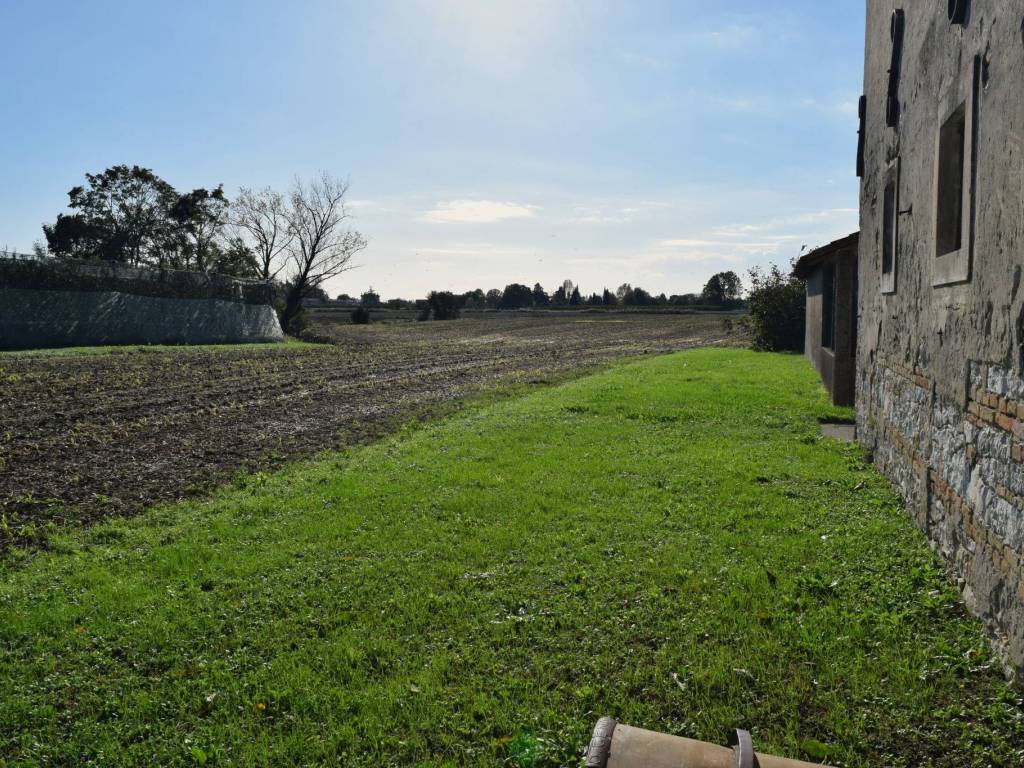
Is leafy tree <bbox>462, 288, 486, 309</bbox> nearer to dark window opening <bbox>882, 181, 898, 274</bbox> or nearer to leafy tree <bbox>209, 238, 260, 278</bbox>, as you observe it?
leafy tree <bbox>209, 238, 260, 278</bbox>

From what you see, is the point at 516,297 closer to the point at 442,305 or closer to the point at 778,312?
the point at 442,305

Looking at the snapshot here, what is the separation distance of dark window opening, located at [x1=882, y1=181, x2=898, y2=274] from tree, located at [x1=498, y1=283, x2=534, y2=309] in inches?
4079

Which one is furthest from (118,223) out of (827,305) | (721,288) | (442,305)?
(721,288)

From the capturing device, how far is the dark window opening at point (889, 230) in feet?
24.0

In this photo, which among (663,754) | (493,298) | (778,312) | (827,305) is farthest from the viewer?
(493,298)

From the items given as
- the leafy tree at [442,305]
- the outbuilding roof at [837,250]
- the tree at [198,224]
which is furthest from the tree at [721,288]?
the outbuilding roof at [837,250]

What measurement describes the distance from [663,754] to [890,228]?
22.3ft

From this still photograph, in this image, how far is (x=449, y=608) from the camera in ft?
14.9

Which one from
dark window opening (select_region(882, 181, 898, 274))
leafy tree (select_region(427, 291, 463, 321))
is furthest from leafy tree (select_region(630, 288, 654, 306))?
dark window opening (select_region(882, 181, 898, 274))

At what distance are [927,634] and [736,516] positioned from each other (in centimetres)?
221

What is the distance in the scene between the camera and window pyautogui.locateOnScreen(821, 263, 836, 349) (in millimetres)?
15430

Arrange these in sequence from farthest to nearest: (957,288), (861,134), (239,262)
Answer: (239,262), (861,134), (957,288)

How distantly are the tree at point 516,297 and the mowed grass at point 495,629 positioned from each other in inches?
4126

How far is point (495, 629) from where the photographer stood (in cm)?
426
